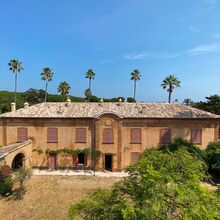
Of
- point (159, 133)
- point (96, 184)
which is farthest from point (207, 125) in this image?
point (96, 184)

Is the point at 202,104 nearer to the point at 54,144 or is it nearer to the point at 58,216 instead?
the point at 54,144

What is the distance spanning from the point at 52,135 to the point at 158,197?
23748mm

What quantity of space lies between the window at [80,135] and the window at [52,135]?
8.82 ft

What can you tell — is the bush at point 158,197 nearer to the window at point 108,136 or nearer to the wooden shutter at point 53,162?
the window at point 108,136

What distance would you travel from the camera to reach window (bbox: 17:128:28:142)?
1215 inches

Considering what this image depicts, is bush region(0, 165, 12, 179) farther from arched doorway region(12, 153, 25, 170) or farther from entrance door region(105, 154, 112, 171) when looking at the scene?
entrance door region(105, 154, 112, 171)

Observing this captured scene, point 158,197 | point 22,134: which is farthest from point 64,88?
point 158,197

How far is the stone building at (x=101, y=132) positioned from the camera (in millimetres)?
30422

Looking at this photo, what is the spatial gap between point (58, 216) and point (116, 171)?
13109 mm

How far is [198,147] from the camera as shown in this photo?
30.4 metres

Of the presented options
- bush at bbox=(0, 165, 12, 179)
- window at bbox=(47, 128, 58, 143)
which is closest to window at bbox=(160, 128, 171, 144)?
window at bbox=(47, 128, 58, 143)

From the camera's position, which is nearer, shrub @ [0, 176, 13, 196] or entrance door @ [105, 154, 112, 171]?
shrub @ [0, 176, 13, 196]

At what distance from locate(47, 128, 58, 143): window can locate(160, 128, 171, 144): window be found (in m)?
13.5

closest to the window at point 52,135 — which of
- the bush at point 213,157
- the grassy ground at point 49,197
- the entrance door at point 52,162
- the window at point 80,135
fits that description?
the entrance door at point 52,162
